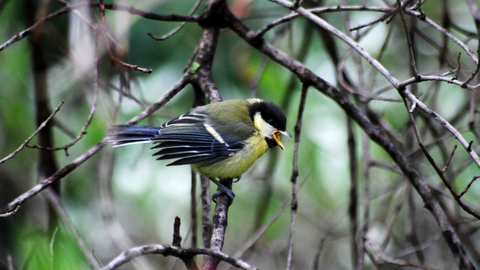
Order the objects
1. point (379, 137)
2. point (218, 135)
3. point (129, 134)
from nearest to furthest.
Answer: point (379, 137), point (129, 134), point (218, 135)

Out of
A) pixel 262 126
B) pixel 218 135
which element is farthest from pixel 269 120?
pixel 218 135

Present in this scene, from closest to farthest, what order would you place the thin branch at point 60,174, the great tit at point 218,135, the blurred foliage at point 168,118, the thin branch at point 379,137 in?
the thin branch at point 60,174, the thin branch at point 379,137, the great tit at point 218,135, the blurred foliage at point 168,118

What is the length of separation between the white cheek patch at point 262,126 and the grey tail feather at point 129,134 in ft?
2.28

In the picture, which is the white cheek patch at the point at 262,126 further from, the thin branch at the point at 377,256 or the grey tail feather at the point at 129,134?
the thin branch at the point at 377,256

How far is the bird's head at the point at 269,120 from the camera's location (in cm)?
291

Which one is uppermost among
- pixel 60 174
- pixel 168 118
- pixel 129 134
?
pixel 168 118

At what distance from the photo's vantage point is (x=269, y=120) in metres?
2.96

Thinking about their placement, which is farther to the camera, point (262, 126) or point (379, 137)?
point (262, 126)

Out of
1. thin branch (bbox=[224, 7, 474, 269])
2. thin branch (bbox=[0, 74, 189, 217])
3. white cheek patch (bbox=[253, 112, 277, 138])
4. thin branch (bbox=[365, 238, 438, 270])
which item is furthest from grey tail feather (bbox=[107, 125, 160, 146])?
thin branch (bbox=[365, 238, 438, 270])

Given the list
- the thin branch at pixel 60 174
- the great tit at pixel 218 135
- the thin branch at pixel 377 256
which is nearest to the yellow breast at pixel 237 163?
the great tit at pixel 218 135

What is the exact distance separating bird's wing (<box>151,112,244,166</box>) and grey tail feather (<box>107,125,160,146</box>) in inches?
1.7

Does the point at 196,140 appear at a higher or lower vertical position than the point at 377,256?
higher

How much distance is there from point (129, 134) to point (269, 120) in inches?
37.9

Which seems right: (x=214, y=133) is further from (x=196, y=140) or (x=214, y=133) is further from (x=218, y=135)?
(x=196, y=140)
